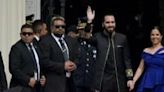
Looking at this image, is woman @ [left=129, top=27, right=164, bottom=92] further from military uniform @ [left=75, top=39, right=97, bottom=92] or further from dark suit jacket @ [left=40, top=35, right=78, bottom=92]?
dark suit jacket @ [left=40, top=35, right=78, bottom=92]

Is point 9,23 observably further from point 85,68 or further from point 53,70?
point 53,70

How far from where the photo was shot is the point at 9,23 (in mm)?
12703

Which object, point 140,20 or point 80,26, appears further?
point 140,20

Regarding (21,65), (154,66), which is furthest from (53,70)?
(154,66)

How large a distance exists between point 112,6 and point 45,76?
5.95 m

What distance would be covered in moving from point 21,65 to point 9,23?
6.73 ft

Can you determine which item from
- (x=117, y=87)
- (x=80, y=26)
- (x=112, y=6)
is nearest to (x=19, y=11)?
(x=80, y=26)

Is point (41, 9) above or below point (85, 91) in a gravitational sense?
above

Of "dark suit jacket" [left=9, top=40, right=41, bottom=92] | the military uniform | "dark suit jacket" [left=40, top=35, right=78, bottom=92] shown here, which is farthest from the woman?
"dark suit jacket" [left=9, top=40, right=41, bottom=92]

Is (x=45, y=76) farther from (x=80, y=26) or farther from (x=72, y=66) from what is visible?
(x=80, y=26)

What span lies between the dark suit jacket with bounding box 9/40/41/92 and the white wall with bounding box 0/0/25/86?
1.67 m

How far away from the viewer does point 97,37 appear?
36.4ft

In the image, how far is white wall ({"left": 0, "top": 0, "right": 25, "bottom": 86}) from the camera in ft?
41.3

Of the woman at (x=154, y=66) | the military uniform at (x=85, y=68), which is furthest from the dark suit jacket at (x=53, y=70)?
the woman at (x=154, y=66)
